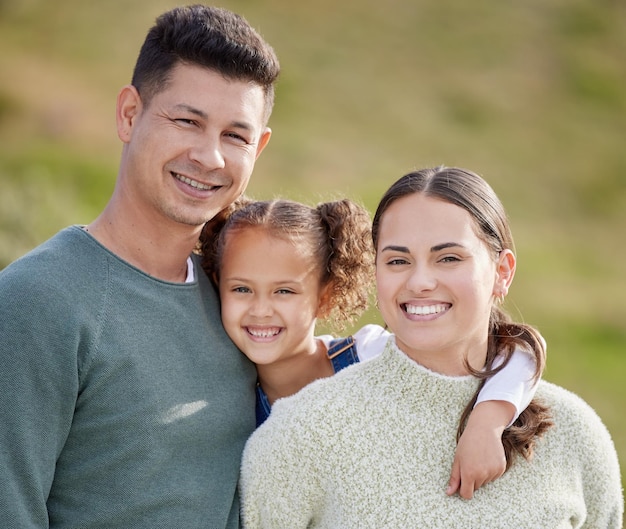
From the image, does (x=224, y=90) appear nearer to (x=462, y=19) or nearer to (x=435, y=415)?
(x=435, y=415)

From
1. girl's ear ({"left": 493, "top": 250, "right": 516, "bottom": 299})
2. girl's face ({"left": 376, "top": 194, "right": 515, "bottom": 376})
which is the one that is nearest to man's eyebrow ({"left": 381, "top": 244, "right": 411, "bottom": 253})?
girl's face ({"left": 376, "top": 194, "right": 515, "bottom": 376})

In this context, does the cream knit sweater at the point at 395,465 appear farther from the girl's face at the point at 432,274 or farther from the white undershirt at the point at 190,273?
the white undershirt at the point at 190,273

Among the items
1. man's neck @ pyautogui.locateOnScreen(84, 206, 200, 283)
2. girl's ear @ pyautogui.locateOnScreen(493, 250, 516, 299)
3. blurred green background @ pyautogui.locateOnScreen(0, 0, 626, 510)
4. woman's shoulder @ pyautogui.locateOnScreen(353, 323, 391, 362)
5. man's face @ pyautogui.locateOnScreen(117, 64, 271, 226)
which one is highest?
blurred green background @ pyautogui.locateOnScreen(0, 0, 626, 510)

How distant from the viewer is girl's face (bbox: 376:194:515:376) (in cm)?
241

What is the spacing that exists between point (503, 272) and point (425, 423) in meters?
0.54

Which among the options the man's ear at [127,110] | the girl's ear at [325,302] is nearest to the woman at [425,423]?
the girl's ear at [325,302]

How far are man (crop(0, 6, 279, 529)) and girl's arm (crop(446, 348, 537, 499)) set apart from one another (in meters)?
0.74

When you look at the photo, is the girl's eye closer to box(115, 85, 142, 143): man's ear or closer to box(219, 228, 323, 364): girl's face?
box(115, 85, 142, 143): man's ear

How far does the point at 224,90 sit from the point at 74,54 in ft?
60.1

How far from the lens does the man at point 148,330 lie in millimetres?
2236

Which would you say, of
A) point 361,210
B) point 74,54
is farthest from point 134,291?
point 74,54

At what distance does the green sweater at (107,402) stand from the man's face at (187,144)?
0.96 feet

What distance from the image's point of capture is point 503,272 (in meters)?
2.60

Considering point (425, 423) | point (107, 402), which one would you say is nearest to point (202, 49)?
point (107, 402)
